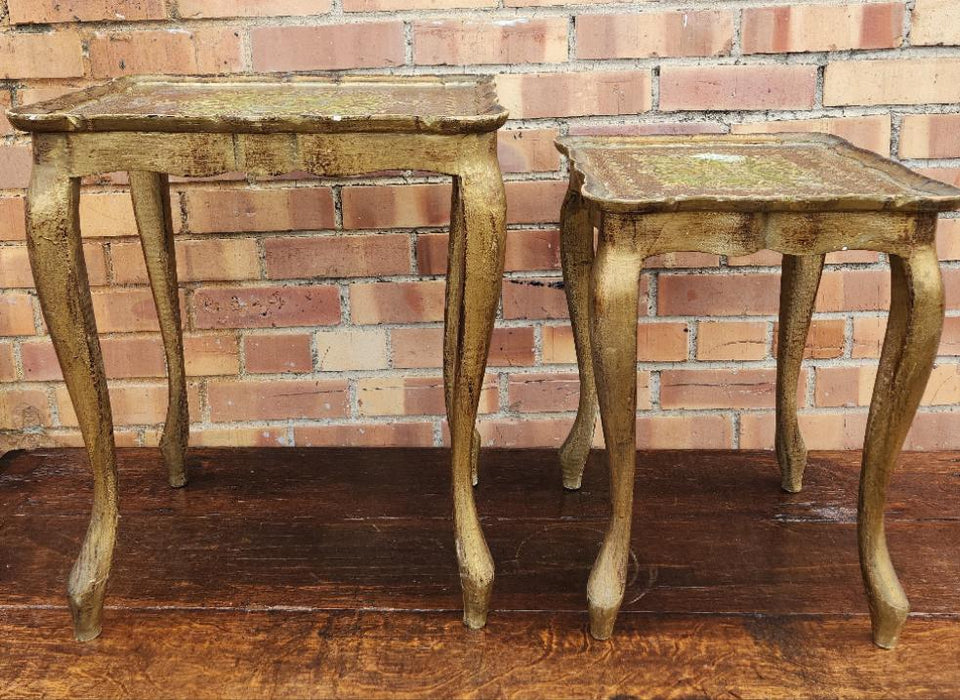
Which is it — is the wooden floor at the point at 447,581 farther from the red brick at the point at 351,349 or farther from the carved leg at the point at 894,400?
the red brick at the point at 351,349

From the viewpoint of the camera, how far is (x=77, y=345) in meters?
1.34

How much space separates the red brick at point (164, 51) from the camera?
5.80 feet

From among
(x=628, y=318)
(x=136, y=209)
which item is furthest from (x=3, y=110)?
(x=628, y=318)

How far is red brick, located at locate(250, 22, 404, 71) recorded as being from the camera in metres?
1.76

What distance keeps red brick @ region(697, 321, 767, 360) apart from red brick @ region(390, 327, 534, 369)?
1.09 feet

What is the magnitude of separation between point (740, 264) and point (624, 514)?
0.71m

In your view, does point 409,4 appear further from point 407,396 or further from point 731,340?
point 731,340

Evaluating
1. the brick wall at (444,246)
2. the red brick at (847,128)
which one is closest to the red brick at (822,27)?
the brick wall at (444,246)

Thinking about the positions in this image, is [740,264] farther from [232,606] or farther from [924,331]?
[232,606]

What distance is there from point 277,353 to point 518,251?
51cm

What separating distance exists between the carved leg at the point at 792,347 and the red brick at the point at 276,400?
2.73ft

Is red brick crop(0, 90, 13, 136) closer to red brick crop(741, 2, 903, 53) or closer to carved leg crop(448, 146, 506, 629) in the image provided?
carved leg crop(448, 146, 506, 629)

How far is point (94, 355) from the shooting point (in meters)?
1.36

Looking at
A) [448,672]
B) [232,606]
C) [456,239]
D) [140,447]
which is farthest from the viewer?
[140,447]
